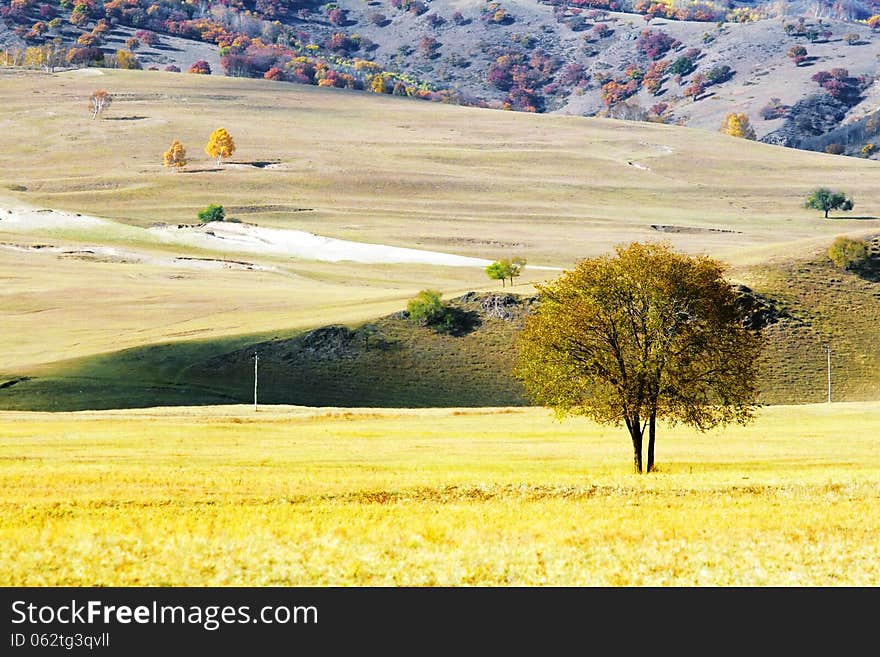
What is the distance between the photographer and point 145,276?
463 ft

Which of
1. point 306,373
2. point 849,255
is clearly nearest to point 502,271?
point 849,255

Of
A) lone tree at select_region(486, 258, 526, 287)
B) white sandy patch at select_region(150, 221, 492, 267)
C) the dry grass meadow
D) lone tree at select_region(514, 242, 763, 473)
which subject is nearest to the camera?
the dry grass meadow

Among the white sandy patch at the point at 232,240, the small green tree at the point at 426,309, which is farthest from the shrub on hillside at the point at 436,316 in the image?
the white sandy patch at the point at 232,240

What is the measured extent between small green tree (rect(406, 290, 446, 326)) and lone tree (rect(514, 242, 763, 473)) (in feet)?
→ 220

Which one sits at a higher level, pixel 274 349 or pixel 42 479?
pixel 42 479

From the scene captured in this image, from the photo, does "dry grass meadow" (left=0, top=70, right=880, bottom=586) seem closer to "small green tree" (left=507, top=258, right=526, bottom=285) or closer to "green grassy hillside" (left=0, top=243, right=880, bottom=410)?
"green grassy hillside" (left=0, top=243, right=880, bottom=410)

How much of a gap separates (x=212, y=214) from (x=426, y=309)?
256ft

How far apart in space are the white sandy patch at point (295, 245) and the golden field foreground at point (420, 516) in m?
109

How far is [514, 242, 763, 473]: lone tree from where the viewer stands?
45031 mm

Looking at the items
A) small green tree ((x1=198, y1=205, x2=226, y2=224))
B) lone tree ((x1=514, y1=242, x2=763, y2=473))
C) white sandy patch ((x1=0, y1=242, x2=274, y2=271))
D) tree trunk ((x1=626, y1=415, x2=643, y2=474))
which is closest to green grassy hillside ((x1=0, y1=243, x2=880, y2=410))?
white sandy patch ((x1=0, y1=242, x2=274, y2=271))

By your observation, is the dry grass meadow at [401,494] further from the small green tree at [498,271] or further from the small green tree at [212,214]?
the small green tree at [212,214]

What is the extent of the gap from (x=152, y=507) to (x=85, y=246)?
465ft
